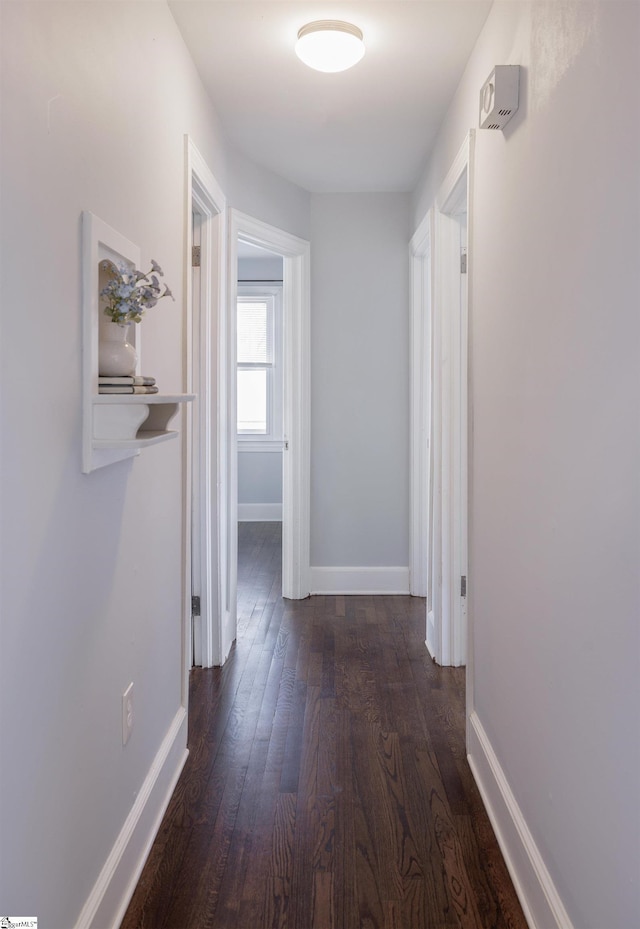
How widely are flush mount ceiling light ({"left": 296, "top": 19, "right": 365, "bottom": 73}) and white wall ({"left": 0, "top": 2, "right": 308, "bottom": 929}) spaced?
0.49m

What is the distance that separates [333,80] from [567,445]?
6.34ft

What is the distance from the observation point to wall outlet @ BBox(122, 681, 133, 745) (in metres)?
1.72

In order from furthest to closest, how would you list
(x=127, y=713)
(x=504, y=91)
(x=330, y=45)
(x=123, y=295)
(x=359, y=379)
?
(x=359, y=379), (x=330, y=45), (x=504, y=91), (x=127, y=713), (x=123, y=295)

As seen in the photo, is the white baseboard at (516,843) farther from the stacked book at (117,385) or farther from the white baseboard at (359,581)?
the white baseboard at (359,581)

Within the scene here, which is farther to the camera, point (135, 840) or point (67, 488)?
point (135, 840)

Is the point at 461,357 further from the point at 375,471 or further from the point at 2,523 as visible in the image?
the point at 2,523

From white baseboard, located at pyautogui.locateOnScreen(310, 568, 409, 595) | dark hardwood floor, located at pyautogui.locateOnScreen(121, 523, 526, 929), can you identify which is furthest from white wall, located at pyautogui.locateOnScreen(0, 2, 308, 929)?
white baseboard, located at pyautogui.locateOnScreen(310, 568, 409, 595)

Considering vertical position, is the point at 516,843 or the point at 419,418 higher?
the point at 419,418

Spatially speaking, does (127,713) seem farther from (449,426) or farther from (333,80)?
(333,80)

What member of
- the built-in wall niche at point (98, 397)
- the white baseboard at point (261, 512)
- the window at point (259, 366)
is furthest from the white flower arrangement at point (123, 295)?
the white baseboard at point (261, 512)

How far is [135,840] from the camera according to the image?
1.78 metres

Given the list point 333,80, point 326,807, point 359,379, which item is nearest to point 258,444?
point 359,379

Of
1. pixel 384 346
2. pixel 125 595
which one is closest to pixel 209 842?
pixel 125 595

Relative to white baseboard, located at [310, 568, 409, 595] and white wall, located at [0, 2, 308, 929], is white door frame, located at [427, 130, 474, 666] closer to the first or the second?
white baseboard, located at [310, 568, 409, 595]
